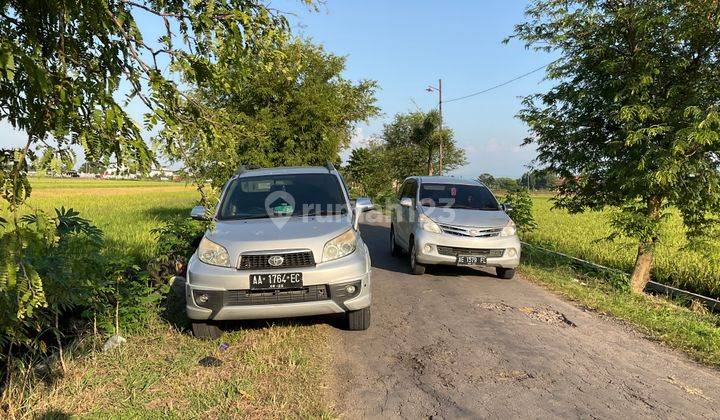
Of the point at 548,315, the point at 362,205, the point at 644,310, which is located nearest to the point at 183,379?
the point at 362,205

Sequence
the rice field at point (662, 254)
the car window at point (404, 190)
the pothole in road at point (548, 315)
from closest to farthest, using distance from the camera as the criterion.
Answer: the pothole in road at point (548, 315) → the rice field at point (662, 254) → the car window at point (404, 190)

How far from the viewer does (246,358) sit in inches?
161

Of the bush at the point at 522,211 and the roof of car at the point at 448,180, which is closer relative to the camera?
the roof of car at the point at 448,180

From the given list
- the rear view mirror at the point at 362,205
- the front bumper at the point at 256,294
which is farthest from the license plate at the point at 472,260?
the front bumper at the point at 256,294

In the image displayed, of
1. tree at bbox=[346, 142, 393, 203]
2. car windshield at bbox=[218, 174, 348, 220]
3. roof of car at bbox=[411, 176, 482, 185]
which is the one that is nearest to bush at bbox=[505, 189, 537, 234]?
roof of car at bbox=[411, 176, 482, 185]

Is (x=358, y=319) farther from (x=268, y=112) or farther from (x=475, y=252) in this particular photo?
(x=268, y=112)

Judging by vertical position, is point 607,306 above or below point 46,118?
below

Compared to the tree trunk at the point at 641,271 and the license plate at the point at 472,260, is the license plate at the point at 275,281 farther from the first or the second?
the tree trunk at the point at 641,271

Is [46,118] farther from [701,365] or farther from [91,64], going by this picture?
[701,365]

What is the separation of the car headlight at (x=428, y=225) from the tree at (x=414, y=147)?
87.7 ft

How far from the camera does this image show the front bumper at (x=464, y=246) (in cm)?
727

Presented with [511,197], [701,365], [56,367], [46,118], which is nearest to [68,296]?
[56,367]

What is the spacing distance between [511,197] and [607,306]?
8.18m

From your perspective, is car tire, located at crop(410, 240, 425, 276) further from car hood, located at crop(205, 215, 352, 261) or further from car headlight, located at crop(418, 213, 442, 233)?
car hood, located at crop(205, 215, 352, 261)
